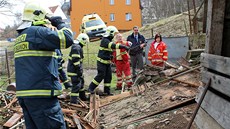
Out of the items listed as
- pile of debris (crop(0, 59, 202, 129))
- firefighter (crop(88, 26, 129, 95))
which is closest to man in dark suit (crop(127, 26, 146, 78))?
firefighter (crop(88, 26, 129, 95))

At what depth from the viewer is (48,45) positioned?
12.8 feet

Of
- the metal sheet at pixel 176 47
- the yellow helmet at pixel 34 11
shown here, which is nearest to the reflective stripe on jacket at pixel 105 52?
the metal sheet at pixel 176 47

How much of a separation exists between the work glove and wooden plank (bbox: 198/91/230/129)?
231cm

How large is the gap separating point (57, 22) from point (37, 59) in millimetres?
712

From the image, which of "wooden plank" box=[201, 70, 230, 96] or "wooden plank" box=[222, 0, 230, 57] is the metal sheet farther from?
"wooden plank" box=[222, 0, 230, 57]

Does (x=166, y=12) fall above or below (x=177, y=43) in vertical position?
above

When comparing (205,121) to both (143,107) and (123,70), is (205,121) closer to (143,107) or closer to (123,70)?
(143,107)

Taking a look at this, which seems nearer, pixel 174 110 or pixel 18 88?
pixel 18 88

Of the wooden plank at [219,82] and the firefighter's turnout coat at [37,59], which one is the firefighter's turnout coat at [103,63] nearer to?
the firefighter's turnout coat at [37,59]

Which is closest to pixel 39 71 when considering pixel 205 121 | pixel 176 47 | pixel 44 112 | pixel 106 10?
pixel 44 112

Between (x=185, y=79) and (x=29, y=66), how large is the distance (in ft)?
12.9

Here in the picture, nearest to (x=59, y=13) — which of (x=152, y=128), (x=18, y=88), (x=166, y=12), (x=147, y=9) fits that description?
(x=18, y=88)

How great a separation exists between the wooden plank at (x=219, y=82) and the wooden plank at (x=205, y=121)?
14.1 inches

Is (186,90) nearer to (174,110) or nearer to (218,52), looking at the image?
(174,110)
